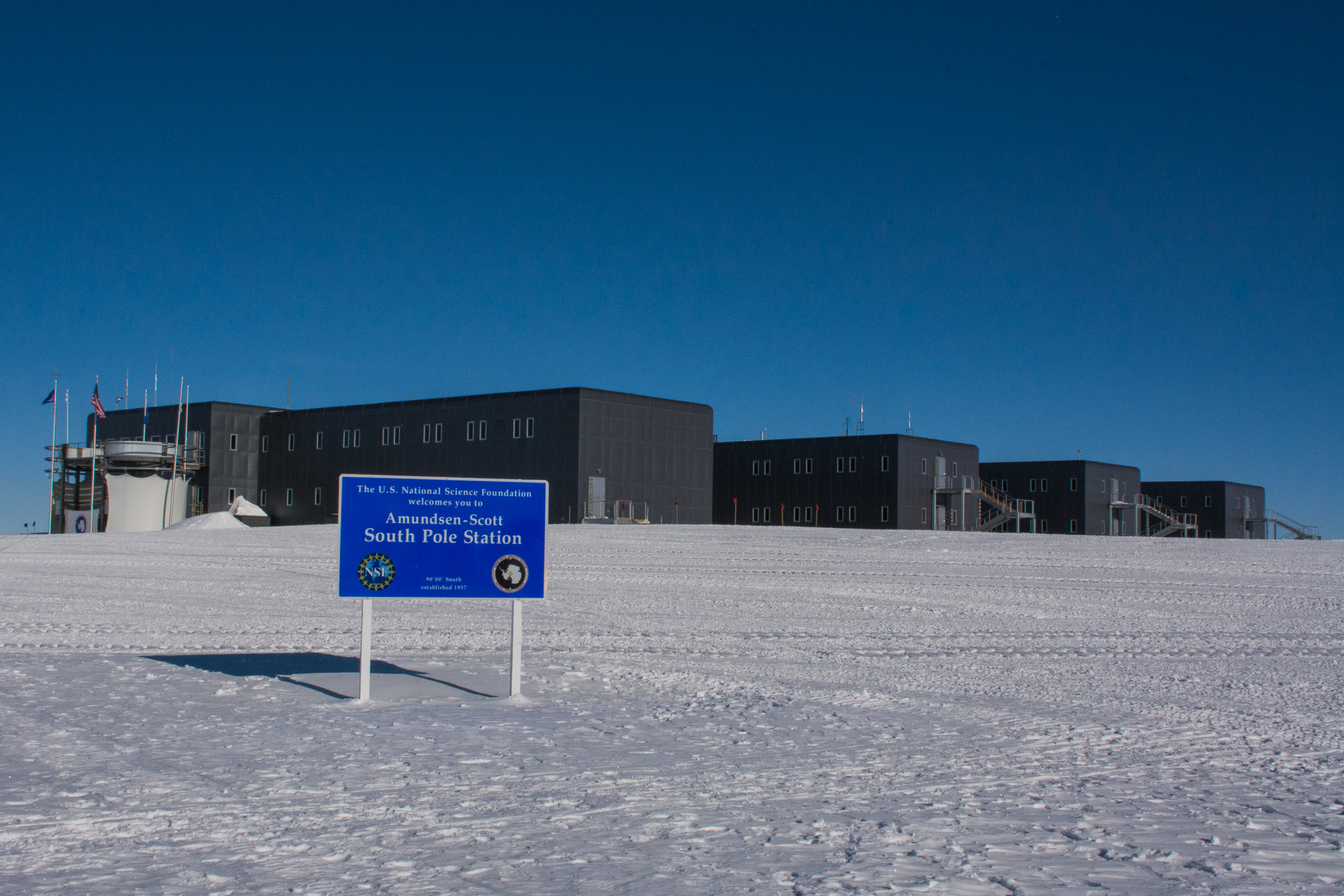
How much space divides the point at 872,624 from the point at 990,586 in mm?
6083

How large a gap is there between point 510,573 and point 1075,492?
6500cm

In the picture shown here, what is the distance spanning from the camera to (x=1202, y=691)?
31.1ft

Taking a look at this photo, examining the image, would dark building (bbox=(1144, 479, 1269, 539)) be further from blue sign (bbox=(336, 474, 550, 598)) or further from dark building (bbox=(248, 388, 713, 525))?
blue sign (bbox=(336, 474, 550, 598))

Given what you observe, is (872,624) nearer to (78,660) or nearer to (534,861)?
(78,660)

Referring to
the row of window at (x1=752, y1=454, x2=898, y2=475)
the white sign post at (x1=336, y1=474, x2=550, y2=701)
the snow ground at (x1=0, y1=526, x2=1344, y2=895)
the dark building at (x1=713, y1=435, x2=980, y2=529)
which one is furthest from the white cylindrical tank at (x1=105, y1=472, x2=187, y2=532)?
the white sign post at (x1=336, y1=474, x2=550, y2=701)

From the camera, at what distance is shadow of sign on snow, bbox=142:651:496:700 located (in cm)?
942

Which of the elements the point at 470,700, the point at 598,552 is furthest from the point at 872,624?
the point at 598,552

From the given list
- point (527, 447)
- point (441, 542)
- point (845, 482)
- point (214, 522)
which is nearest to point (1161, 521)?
point (845, 482)

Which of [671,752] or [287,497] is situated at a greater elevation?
[287,497]

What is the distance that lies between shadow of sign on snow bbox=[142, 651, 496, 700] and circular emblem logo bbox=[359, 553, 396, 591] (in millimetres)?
917

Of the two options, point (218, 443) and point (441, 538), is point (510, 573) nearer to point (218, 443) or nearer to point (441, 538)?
point (441, 538)

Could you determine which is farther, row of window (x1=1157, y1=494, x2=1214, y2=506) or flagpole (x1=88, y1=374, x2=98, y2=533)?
row of window (x1=1157, y1=494, x2=1214, y2=506)

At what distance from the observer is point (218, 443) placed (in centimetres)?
5994

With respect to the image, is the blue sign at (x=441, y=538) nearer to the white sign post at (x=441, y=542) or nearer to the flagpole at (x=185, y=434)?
the white sign post at (x=441, y=542)
